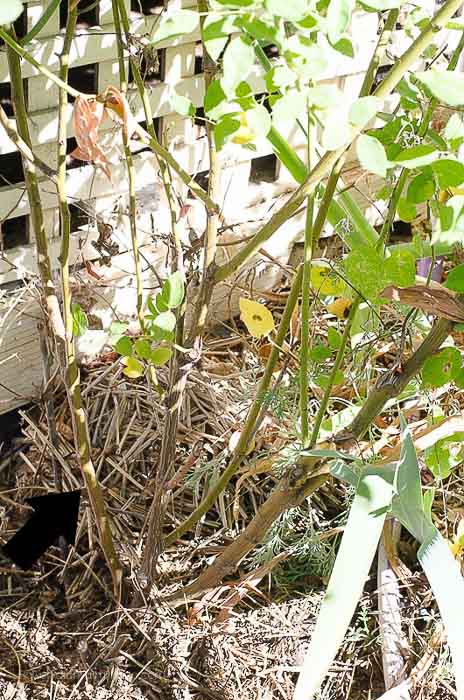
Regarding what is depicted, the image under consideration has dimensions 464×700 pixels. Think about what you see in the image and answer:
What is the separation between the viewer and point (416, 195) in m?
0.76

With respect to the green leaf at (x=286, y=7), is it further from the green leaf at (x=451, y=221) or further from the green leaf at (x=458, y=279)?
the green leaf at (x=458, y=279)

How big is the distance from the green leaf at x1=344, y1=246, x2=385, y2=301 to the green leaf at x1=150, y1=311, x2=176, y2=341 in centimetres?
18

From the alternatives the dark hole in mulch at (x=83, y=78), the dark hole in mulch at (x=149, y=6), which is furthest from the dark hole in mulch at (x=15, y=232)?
the dark hole in mulch at (x=149, y=6)

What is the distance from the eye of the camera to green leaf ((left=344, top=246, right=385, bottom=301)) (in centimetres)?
80

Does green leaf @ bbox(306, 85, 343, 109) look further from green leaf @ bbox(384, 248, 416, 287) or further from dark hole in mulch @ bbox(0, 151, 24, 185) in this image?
dark hole in mulch @ bbox(0, 151, 24, 185)

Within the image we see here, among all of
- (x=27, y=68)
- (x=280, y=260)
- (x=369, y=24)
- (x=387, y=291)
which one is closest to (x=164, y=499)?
(x=387, y=291)

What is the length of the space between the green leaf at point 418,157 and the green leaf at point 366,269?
161 mm

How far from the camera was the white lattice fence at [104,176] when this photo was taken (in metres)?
1.26

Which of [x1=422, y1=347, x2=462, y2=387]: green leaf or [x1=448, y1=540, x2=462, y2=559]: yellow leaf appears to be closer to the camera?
[x1=422, y1=347, x2=462, y2=387]: green leaf

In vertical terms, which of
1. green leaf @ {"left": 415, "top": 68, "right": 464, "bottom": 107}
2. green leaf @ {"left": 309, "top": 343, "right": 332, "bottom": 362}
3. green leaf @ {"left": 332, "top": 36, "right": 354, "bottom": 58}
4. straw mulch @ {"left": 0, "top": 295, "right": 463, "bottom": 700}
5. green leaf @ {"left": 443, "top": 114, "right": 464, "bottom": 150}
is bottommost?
straw mulch @ {"left": 0, "top": 295, "right": 463, "bottom": 700}

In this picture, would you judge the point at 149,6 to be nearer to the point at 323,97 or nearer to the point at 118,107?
the point at 118,107

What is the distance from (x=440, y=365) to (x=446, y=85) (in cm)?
38

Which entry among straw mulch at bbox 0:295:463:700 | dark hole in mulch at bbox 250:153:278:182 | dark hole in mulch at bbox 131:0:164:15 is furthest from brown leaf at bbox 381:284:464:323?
dark hole in mulch at bbox 250:153:278:182

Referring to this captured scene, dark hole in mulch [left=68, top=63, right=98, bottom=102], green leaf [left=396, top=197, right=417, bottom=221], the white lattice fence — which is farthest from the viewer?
dark hole in mulch [left=68, top=63, right=98, bottom=102]
